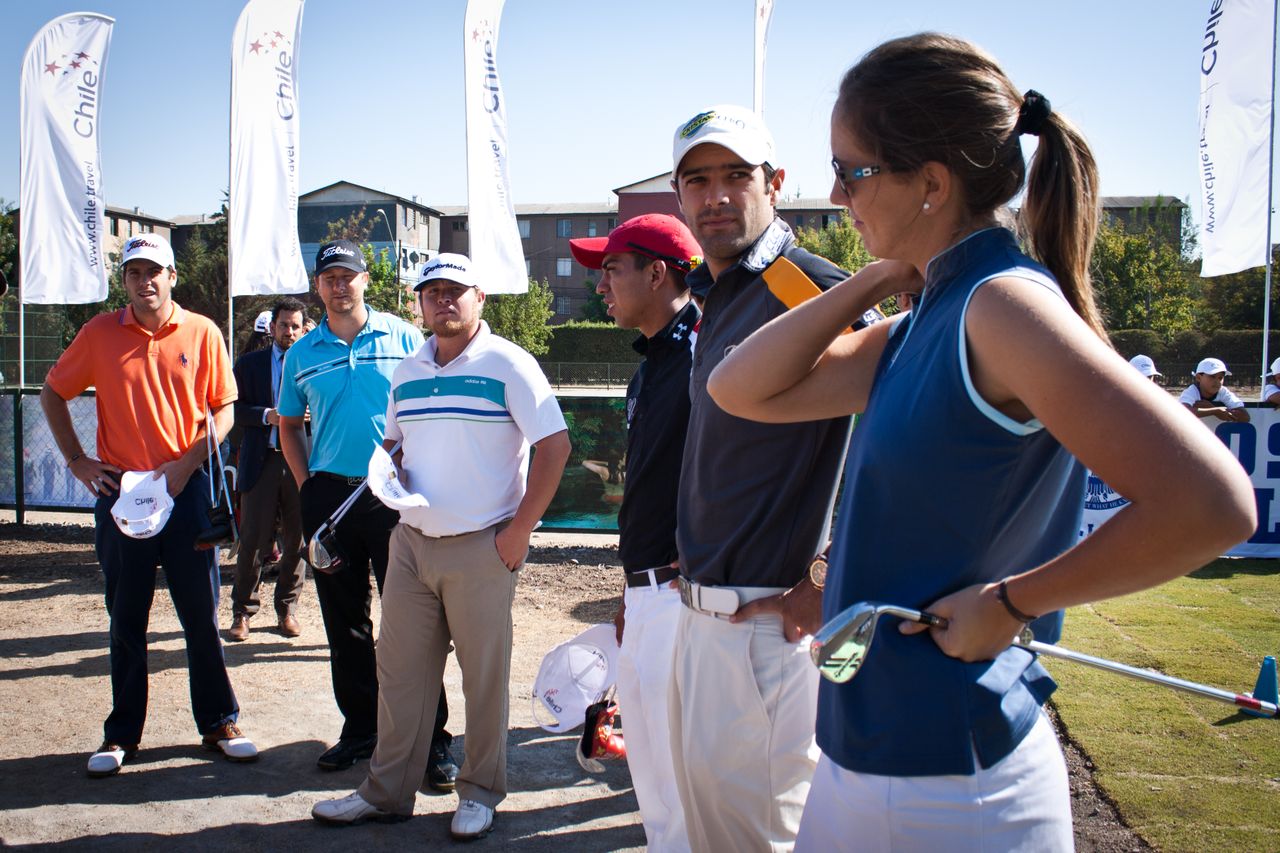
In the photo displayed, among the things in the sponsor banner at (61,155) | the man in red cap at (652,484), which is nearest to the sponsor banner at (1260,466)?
the man in red cap at (652,484)

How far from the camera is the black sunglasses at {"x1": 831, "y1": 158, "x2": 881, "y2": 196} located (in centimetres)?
166

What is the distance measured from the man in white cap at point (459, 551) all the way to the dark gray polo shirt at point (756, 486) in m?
1.71

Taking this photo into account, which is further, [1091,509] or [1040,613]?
[1091,509]

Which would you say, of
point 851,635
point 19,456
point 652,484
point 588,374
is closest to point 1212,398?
point 652,484

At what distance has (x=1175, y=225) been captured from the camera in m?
59.9

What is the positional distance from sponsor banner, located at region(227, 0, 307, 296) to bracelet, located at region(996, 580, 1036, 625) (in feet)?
36.9

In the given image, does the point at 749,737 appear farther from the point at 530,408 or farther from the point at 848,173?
the point at 530,408

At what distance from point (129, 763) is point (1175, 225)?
66.8 m

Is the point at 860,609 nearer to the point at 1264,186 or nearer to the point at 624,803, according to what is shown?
the point at 624,803

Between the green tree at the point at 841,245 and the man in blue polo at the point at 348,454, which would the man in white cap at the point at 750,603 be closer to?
the man in blue polo at the point at 348,454

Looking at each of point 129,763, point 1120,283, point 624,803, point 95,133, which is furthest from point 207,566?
point 1120,283

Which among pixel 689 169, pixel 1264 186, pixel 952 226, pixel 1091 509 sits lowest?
pixel 1091 509

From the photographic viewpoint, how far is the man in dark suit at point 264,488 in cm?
754

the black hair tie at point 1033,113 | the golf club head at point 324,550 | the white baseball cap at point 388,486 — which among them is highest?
the black hair tie at point 1033,113
